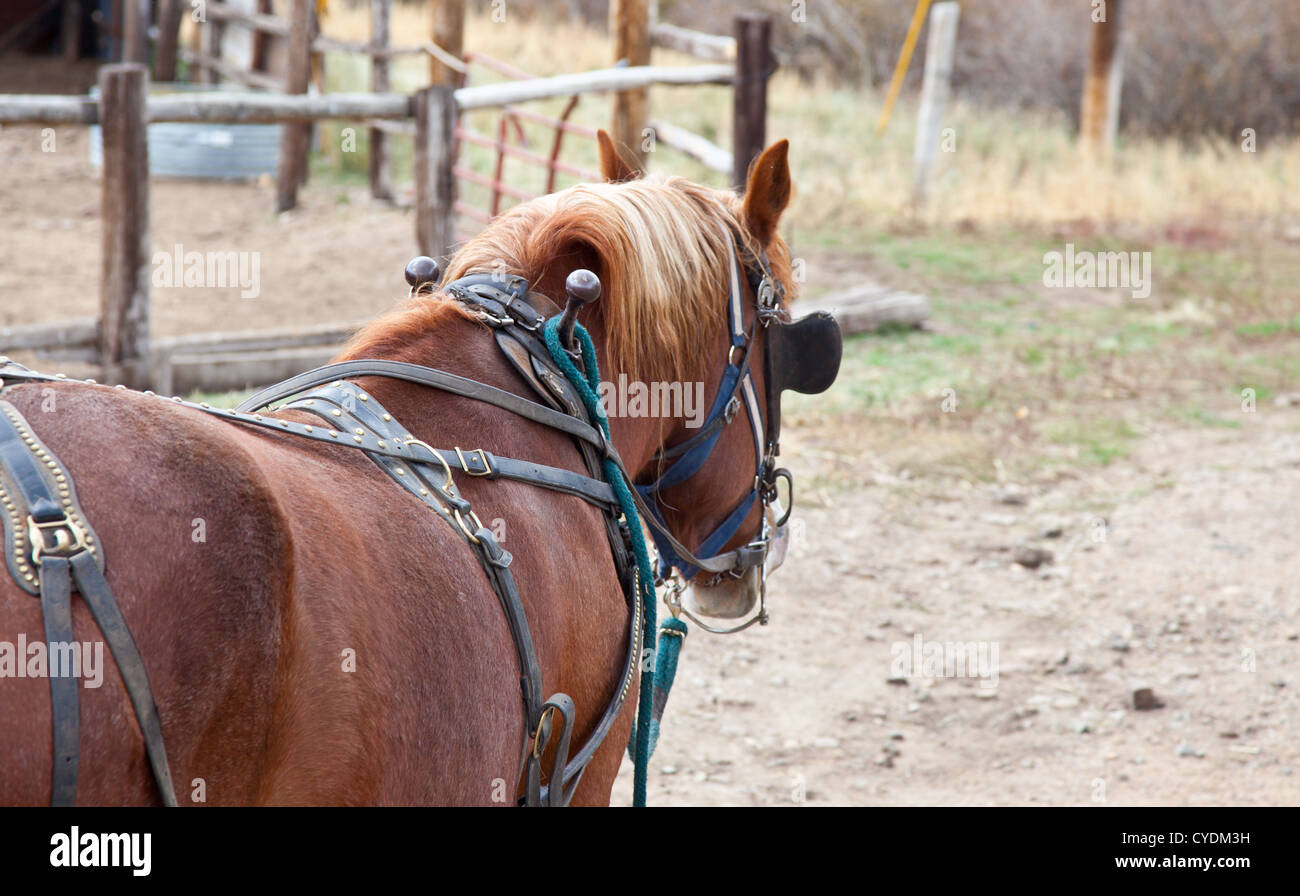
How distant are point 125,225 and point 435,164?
1.59 metres

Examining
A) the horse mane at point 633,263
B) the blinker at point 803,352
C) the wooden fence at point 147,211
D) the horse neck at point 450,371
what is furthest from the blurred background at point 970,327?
the horse neck at point 450,371

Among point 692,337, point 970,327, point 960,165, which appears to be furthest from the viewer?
point 960,165

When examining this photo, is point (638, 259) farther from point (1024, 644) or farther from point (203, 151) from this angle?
point (203, 151)

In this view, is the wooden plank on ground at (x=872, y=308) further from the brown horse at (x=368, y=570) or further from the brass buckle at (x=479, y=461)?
the brass buckle at (x=479, y=461)

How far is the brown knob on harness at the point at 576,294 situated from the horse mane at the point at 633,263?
0.37ft

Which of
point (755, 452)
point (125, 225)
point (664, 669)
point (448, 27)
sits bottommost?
point (664, 669)

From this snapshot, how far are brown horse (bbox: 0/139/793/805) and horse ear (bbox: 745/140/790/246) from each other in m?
0.14

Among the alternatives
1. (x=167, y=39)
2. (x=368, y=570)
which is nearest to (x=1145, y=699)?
(x=368, y=570)

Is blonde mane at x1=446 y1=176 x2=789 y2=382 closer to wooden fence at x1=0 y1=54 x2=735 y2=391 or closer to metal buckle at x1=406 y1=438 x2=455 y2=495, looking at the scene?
metal buckle at x1=406 y1=438 x2=455 y2=495

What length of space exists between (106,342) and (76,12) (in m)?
11.8

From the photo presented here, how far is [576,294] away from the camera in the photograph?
77.6 inches

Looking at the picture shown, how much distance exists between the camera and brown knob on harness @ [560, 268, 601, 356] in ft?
6.45
